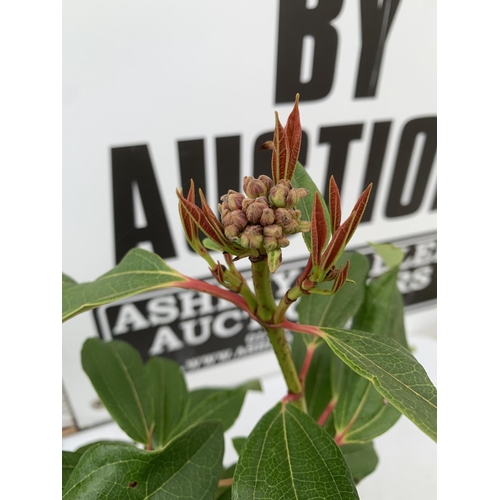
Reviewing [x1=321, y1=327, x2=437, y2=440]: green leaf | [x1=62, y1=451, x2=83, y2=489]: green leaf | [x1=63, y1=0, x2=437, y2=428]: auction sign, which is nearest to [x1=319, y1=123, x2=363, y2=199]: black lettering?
[x1=63, y1=0, x2=437, y2=428]: auction sign

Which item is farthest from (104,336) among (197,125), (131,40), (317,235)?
(317,235)

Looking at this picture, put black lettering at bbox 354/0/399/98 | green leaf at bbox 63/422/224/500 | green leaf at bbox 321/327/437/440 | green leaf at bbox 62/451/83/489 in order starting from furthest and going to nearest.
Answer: black lettering at bbox 354/0/399/98 < green leaf at bbox 62/451/83/489 < green leaf at bbox 63/422/224/500 < green leaf at bbox 321/327/437/440

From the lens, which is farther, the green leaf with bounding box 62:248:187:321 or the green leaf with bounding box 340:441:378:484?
the green leaf with bounding box 340:441:378:484

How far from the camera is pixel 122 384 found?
74cm

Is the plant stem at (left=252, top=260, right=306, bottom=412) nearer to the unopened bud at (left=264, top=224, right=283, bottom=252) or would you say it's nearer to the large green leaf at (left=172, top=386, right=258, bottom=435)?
the unopened bud at (left=264, top=224, right=283, bottom=252)

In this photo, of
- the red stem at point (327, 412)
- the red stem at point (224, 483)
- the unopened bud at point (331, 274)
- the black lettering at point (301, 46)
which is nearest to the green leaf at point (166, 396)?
the red stem at point (224, 483)

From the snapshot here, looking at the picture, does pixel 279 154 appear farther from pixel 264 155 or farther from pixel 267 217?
pixel 264 155

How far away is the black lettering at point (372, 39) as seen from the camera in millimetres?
832

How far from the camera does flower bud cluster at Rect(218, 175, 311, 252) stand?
38 centimetres

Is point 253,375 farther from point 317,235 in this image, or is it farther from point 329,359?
point 317,235

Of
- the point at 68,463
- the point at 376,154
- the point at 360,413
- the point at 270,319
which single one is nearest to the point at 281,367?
the point at 270,319

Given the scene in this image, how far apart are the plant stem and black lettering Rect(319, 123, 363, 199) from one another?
534 mm

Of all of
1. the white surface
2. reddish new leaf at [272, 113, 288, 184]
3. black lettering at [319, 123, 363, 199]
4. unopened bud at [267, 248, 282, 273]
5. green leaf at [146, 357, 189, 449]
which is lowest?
the white surface

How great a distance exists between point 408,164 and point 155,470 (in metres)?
0.89
